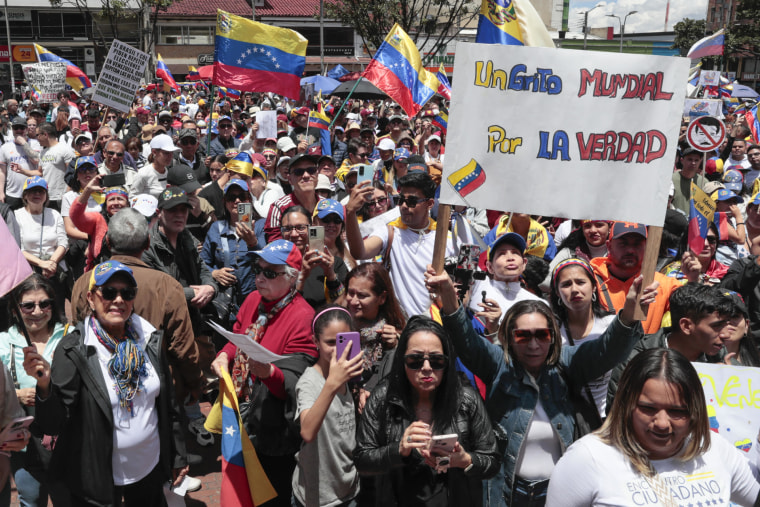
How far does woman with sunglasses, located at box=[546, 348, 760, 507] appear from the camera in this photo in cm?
244

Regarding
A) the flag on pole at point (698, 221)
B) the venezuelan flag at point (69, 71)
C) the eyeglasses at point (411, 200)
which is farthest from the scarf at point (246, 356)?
the venezuelan flag at point (69, 71)

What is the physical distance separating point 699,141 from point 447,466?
674cm

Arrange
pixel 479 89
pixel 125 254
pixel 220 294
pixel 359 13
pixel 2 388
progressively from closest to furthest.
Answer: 1. pixel 2 388
2. pixel 479 89
3. pixel 125 254
4. pixel 220 294
5. pixel 359 13

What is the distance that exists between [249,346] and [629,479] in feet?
5.60

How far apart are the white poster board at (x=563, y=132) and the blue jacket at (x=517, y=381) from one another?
2.07 feet

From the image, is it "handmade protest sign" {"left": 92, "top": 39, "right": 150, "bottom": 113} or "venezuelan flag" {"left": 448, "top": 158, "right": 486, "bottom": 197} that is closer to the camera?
"venezuelan flag" {"left": 448, "top": 158, "right": 486, "bottom": 197}

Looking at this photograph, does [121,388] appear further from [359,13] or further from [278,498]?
[359,13]

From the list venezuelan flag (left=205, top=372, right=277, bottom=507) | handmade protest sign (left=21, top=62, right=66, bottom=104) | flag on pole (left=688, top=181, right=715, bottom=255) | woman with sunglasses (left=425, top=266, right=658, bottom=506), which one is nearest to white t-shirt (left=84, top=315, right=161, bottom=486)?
venezuelan flag (left=205, top=372, right=277, bottom=507)

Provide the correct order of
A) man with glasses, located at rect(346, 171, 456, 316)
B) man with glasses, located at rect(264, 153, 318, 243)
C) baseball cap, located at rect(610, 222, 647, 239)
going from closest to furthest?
baseball cap, located at rect(610, 222, 647, 239), man with glasses, located at rect(346, 171, 456, 316), man with glasses, located at rect(264, 153, 318, 243)

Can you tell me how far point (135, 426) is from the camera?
3.63m

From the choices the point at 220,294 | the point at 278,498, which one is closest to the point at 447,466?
the point at 278,498

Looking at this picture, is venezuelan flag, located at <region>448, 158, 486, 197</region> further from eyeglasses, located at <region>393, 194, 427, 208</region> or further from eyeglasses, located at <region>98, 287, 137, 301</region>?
eyeglasses, located at <region>98, 287, 137, 301</region>

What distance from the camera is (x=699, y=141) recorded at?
8344 millimetres

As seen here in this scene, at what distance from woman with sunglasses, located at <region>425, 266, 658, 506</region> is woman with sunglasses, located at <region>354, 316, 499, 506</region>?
0.37ft
